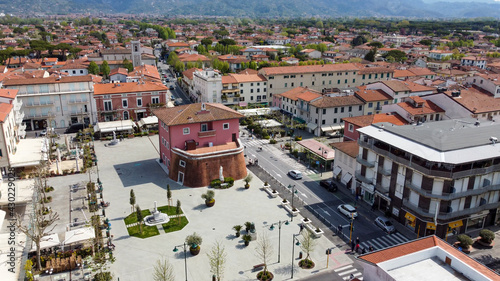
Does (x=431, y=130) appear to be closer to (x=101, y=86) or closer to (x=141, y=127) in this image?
(x=141, y=127)

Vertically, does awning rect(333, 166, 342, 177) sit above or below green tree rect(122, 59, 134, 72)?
below

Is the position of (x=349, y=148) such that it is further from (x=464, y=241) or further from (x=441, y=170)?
(x=464, y=241)

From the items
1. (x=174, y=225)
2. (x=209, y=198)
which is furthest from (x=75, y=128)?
(x=174, y=225)

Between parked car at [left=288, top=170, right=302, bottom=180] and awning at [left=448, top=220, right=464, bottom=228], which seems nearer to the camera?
awning at [left=448, top=220, right=464, bottom=228]

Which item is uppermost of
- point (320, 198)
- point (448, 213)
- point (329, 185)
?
point (448, 213)

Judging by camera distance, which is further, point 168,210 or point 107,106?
point 107,106

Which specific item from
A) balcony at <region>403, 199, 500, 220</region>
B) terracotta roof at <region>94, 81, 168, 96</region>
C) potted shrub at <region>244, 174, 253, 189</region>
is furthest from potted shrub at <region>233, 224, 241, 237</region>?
terracotta roof at <region>94, 81, 168, 96</region>

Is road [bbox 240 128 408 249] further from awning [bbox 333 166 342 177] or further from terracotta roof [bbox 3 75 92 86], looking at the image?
terracotta roof [bbox 3 75 92 86]

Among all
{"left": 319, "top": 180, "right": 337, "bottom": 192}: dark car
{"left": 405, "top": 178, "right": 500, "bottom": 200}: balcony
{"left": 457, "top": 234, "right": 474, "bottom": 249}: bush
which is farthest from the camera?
{"left": 319, "top": 180, "right": 337, "bottom": 192}: dark car
